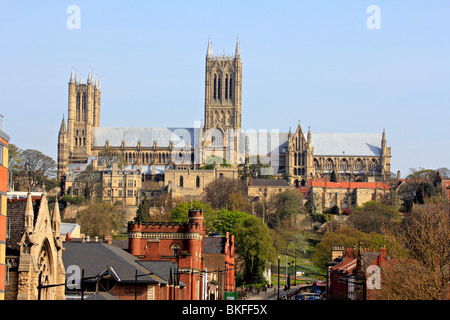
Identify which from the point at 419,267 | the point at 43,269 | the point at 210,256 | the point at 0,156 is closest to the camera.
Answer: the point at 0,156

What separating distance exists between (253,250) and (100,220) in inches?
1331

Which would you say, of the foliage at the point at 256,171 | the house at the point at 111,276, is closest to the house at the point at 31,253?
the house at the point at 111,276

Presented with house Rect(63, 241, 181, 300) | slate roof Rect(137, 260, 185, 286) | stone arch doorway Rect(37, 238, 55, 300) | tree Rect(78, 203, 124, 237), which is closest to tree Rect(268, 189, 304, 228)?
tree Rect(78, 203, 124, 237)

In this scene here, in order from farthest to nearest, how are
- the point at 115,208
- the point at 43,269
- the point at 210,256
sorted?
the point at 115,208
the point at 210,256
the point at 43,269

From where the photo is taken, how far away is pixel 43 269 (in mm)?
38594

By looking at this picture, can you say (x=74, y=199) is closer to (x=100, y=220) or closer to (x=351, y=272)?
(x=100, y=220)

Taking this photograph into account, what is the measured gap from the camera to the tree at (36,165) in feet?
566

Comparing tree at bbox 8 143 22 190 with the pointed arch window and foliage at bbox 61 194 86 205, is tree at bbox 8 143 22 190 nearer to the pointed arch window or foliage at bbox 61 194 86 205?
foliage at bbox 61 194 86 205

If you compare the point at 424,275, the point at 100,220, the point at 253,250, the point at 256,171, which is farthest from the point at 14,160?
the point at 424,275

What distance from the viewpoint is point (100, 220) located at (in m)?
126

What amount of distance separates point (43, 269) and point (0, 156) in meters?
5.41

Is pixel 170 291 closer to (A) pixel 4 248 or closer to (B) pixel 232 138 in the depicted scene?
(A) pixel 4 248

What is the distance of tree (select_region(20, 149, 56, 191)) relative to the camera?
172 m
